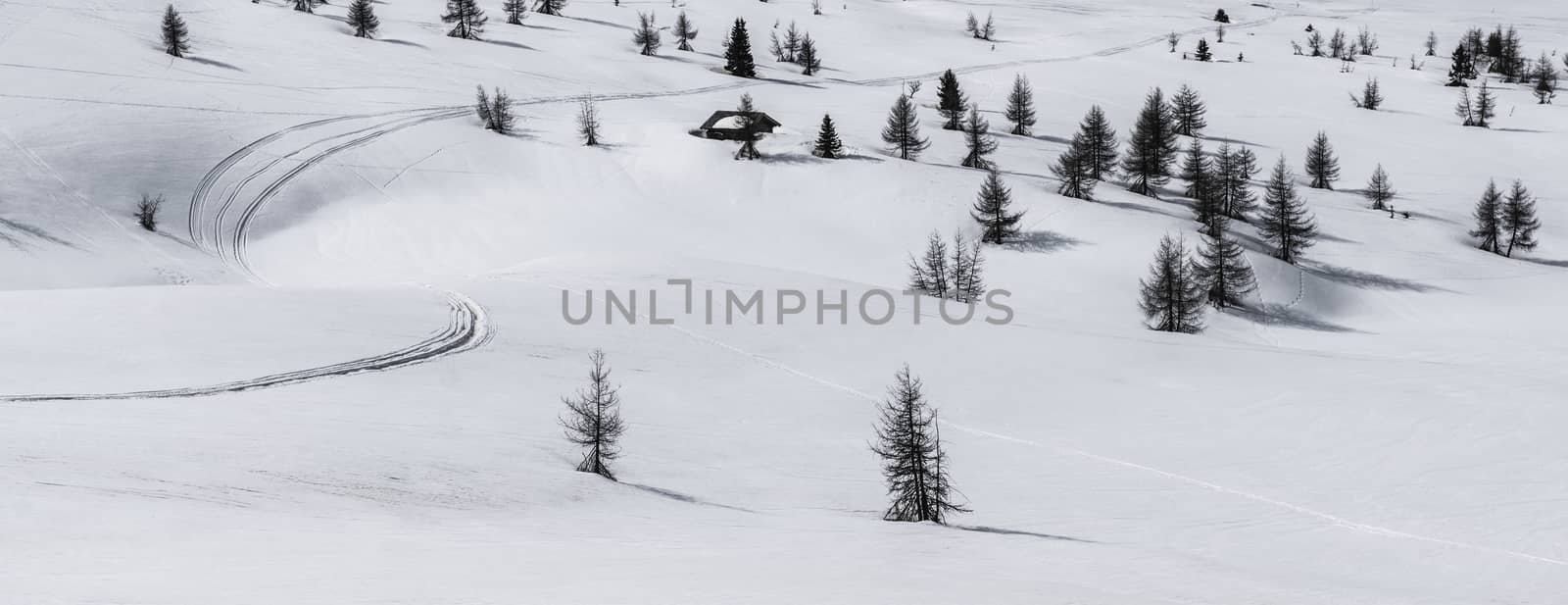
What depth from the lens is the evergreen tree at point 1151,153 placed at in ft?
297

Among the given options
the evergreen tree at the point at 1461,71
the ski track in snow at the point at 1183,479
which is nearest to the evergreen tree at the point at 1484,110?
the evergreen tree at the point at 1461,71

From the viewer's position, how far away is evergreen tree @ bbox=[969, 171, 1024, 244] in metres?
76.4

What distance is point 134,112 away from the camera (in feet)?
265

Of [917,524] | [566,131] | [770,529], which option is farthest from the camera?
[566,131]

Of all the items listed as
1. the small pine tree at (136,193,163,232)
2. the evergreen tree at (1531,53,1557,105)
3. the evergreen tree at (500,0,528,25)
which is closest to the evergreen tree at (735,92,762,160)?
the small pine tree at (136,193,163,232)

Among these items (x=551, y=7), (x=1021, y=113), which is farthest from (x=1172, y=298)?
(x=551, y=7)

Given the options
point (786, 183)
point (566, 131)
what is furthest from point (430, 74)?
point (786, 183)

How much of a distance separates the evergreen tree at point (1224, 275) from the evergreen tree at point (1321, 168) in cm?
3477

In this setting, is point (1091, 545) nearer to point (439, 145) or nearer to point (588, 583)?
point (588, 583)

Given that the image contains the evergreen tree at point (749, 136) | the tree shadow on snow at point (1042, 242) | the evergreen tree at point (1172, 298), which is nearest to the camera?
the evergreen tree at point (1172, 298)

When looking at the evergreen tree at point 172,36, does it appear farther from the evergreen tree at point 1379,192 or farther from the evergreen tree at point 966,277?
the evergreen tree at point 1379,192

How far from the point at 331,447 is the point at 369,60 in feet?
315

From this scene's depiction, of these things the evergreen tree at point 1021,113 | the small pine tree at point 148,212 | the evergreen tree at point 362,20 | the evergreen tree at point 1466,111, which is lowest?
the small pine tree at point 148,212

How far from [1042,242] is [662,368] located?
44411mm
